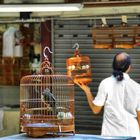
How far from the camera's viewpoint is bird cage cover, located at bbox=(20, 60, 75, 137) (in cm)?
673

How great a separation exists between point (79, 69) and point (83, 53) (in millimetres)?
809

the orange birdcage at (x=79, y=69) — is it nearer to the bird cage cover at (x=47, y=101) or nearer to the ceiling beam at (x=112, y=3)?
the bird cage cover at (x=47, y=101)

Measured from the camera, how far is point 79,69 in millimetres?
8000

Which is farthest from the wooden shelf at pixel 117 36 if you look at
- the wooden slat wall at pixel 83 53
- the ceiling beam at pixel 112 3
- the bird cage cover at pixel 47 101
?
the bird cage cover at pixel 47 101

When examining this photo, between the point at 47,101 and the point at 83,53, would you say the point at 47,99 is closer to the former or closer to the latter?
the point at 47,101

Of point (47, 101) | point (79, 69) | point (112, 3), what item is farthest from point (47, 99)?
point (112, 3)

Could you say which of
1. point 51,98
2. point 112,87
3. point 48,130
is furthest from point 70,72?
point 48,130

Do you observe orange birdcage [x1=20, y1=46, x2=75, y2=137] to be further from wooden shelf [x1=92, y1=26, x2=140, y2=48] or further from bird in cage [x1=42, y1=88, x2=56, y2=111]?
wooden shelf [x1=92, y1=26, x2=140, y2=48]

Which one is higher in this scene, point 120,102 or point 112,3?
point 112,3

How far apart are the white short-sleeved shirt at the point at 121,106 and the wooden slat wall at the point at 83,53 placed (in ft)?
7.67

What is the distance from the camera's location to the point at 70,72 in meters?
8.03

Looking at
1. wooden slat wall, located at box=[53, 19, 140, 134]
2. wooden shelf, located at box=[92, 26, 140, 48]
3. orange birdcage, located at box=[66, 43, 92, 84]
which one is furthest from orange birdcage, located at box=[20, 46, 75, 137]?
wooden shelf, located at box=[92, 26, 140, 48]

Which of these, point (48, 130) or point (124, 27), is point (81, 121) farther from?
point (48, 130)

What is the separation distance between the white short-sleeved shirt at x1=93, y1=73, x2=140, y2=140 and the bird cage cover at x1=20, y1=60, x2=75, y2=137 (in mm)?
573
